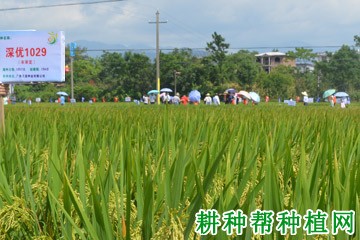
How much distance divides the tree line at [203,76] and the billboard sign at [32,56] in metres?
45.5

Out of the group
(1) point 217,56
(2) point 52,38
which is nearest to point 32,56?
(2) point 52,38

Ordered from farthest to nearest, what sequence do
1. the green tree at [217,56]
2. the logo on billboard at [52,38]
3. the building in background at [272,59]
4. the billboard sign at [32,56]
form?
the building in background at [272,59] < the green tree at [217,56] < the logo on billboard at [52,38] < the billboard sign at [32,56]

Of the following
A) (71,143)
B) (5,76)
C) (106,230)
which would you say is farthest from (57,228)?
(5,76)

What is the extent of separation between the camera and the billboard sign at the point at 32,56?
9.32 m

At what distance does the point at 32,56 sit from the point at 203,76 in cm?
4673

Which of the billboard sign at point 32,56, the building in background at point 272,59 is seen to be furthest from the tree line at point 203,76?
the billboard sign at point 32,56

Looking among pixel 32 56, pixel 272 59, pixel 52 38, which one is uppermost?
pixel 272 59

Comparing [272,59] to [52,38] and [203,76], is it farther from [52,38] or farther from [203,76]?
[52,38]

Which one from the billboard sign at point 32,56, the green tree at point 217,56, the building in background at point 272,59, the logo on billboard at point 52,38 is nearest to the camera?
the billboard sign at point 32,56

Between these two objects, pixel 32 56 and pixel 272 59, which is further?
pixel 272 59

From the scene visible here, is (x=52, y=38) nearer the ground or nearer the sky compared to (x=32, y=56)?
nearer the sky

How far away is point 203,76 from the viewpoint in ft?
184

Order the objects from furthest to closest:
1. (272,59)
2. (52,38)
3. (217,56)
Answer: (272,59) → (217,56) → (52,38)

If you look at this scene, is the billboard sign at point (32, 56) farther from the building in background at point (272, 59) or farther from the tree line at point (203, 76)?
the building in background at point (272, 59)
